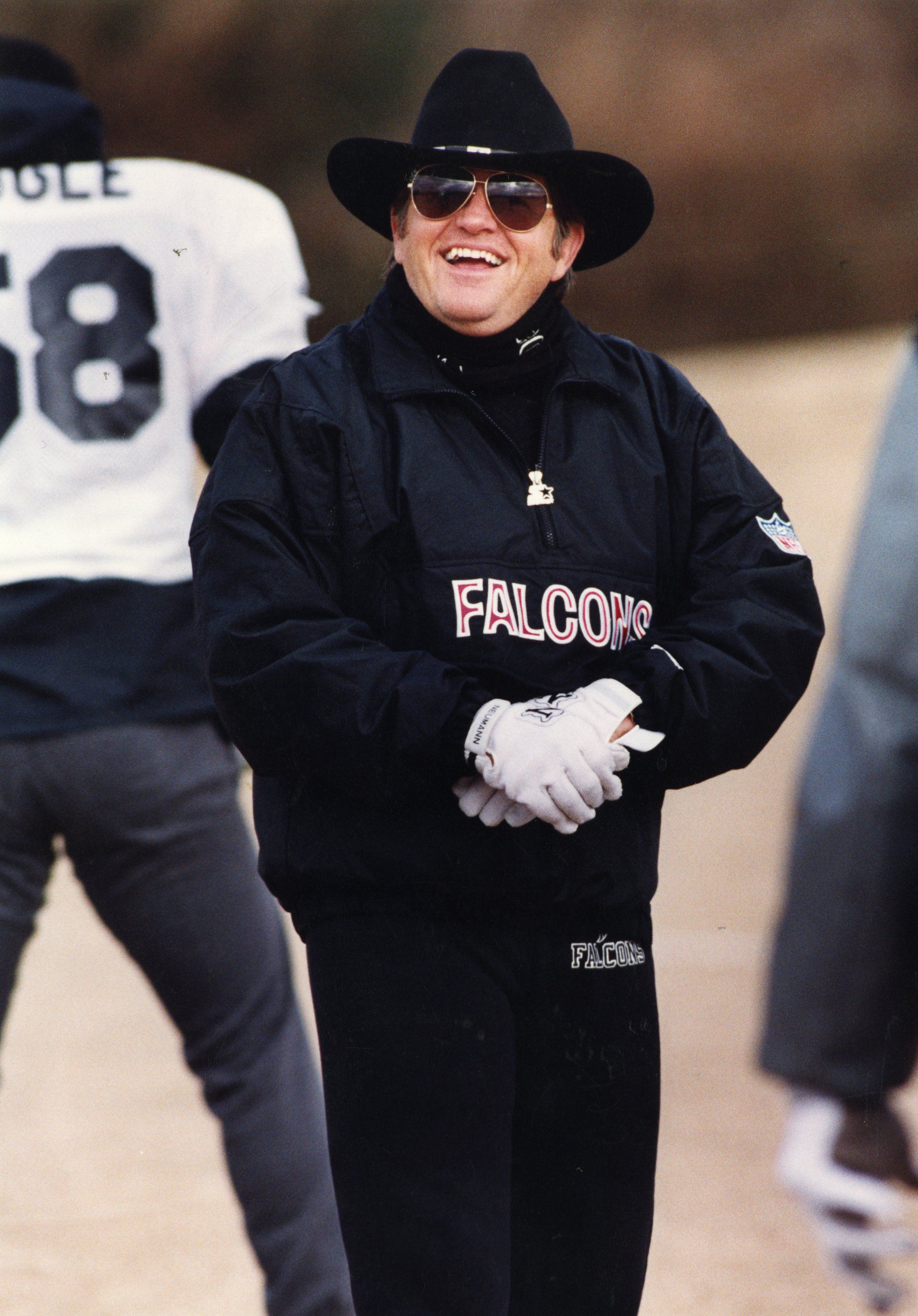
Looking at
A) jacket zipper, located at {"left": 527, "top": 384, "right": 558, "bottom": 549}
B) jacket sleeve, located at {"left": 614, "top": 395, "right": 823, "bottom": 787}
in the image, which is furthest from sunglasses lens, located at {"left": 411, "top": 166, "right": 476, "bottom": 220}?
jacket sleeve, located at {"left": 614, "top": 395, "right": 823, "bottom": 787}

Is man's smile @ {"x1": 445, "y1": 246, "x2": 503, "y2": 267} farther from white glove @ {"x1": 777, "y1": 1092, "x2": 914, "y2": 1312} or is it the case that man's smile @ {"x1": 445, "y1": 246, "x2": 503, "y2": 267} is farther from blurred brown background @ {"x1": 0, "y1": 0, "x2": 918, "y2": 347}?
blurred brown background @ {"x1": 0, "y1": 0, "x2": 918, "y2": 347}

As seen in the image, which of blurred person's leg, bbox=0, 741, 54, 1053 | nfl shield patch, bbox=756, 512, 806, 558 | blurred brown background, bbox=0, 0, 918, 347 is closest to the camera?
nfl shield patch, bbox=756, 512, 806, 558

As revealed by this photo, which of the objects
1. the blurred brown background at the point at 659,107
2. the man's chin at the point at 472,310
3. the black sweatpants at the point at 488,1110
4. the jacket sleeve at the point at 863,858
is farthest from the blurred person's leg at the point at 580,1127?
the blurred brown background at the point at 659,107

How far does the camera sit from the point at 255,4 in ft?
46.5

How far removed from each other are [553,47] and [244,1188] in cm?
1306

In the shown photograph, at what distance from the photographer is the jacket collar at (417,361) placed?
77.2 inches

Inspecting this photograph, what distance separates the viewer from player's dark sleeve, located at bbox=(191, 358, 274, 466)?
2.39 m

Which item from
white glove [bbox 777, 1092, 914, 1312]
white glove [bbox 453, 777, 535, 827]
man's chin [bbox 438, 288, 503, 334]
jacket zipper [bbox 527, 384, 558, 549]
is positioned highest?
man's chin [bbox 438, 288, 503, 334]

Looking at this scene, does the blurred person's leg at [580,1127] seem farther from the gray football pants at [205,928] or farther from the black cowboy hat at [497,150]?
the black cowboy hat at [497,150]

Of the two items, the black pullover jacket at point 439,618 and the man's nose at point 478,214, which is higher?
the man's nose at point 478,214

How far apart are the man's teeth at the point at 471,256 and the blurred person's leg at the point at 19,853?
864 mm

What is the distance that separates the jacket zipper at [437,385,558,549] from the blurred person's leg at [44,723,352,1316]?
70 centimetres

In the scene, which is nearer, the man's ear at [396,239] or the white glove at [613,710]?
the white glove at [613,710]

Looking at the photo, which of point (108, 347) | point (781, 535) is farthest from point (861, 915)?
point (108, 347)
